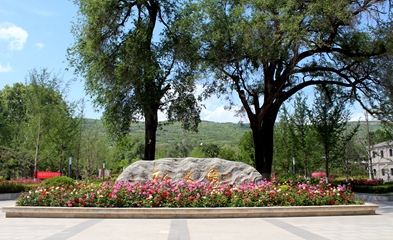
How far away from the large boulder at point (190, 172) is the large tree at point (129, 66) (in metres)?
5.63

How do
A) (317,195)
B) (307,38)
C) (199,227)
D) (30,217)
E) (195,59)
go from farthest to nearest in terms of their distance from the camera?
(195,59) < (307,38) < (317,195) < (30,217) < (199,227)

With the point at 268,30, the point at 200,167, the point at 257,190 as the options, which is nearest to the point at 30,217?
the point at 200,167

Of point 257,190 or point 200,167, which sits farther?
point 200,167

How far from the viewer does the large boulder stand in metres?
11.7

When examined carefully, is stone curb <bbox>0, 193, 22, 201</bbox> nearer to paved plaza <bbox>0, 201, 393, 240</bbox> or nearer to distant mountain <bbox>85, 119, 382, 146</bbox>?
paved plaza <bbox>0, 201, 393, 240</bbox>

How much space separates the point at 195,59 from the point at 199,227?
12.1 m

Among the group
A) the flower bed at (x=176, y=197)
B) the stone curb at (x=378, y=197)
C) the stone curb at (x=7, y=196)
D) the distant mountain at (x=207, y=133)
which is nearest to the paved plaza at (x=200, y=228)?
the flower bed at (x=176, y=197)

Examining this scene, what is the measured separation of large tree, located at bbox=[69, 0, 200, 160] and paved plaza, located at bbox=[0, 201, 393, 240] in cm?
961

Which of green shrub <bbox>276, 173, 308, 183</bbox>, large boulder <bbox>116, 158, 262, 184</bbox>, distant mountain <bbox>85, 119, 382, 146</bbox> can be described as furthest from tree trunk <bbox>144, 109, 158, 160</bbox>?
distant mountain <bbox>85, 119, 382, 146</bbox>

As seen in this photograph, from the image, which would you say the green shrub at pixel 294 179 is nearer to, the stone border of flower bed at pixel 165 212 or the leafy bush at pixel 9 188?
the stone border of flower bed at pixel 165 212

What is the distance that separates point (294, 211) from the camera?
9.02m

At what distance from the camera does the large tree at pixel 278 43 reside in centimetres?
1369

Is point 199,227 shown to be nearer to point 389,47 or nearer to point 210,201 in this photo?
point 210,201

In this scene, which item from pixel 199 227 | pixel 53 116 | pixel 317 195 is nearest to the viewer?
pixel 199 227
